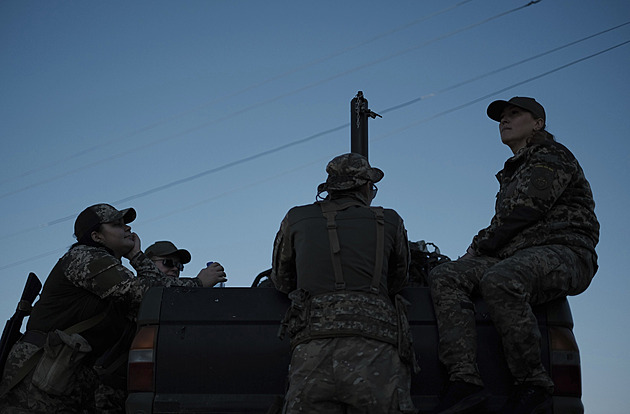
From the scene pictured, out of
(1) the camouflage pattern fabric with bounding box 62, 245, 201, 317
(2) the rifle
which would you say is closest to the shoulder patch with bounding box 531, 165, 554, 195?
(1) the camouflage pattern fabric with bounding box 62, 245, 201, 317

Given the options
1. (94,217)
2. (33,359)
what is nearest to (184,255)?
(94,217)

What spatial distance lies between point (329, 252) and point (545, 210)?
4.50ft

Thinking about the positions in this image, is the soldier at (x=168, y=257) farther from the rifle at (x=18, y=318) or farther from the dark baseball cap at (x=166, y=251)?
the rifle at (x=18, y=318)

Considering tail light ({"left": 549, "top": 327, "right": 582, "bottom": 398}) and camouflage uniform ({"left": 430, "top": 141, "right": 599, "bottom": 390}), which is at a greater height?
camouflage uniform ({"left": 430, "top": 141, "right": 599, "bottom": 390})

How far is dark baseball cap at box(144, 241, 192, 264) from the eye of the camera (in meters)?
7.83

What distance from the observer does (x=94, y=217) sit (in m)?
6.02

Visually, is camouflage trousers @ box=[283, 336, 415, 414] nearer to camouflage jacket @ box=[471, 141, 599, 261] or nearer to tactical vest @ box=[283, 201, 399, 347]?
tactical vest @ box=[283, 201, 399, 347]

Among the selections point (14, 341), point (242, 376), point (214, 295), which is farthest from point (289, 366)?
point (14, 341)

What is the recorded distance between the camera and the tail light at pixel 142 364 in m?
4.36

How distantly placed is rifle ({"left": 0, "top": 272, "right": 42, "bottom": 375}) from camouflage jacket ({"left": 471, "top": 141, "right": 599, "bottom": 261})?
3.37 m

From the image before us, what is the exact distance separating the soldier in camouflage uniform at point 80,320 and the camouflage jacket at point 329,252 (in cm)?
127

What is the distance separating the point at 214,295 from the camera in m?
4.56

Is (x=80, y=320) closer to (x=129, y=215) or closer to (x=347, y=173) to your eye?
(x=129, y=215)

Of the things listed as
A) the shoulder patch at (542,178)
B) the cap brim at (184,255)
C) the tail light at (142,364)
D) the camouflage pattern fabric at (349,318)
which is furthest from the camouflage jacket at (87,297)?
the shoulder patch at (542,178)
